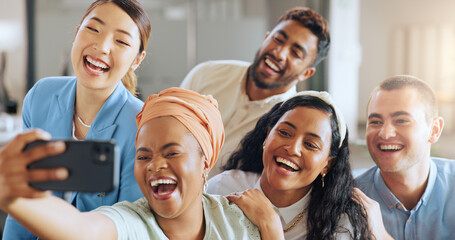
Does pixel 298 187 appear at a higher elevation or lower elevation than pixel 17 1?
lower

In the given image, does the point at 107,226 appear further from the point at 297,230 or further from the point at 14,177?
the point at 297,230

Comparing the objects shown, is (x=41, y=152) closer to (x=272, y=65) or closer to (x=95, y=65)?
(x=95, y=65)

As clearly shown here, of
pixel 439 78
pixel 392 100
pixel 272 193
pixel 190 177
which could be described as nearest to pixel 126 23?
pixel 190 177

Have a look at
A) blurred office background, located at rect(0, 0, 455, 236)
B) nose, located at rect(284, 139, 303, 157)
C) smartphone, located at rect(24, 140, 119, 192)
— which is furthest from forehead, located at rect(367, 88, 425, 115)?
blurred office background, located at rect(0, 0, 455, 236)

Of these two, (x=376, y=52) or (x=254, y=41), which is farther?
(x=376, y=52)

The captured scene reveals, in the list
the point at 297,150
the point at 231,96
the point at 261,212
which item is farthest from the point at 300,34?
the point at 261,212

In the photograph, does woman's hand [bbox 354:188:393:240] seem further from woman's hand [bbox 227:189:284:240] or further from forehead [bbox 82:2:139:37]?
forehead [bbox 82:2:139:37]

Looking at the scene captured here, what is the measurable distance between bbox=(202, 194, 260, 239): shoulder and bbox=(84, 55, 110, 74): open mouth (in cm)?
31

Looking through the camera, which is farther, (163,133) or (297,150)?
(297,150)

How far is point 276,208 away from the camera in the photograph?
3.61 feet

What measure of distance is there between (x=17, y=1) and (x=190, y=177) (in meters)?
3.14

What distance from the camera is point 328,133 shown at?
1075 millimetres

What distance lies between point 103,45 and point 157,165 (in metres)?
0.28

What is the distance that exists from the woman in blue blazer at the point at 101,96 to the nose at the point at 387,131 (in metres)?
0.51
